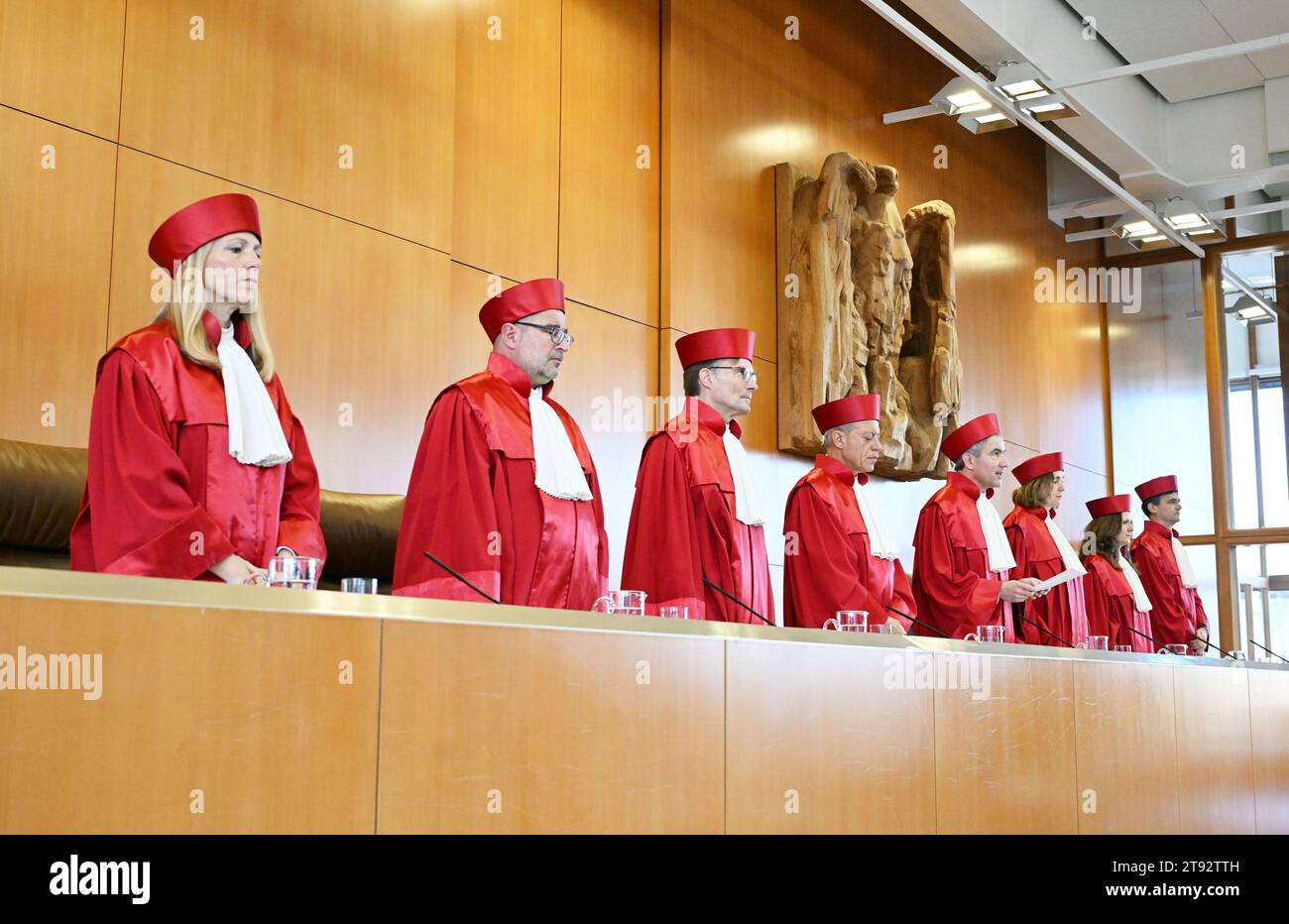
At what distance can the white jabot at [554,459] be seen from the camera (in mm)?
3797

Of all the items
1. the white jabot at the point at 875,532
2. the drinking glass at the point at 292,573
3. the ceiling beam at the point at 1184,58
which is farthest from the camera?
the ceiling beam at the point at 1184,58

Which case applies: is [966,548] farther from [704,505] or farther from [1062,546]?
[704,505]

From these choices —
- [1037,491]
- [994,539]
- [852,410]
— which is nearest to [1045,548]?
[1037,491]

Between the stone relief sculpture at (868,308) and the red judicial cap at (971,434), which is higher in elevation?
the stone relief sculpture at (868,308)

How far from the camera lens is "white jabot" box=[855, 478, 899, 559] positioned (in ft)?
17.6

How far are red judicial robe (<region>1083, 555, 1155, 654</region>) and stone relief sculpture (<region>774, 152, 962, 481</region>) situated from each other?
3.56ft

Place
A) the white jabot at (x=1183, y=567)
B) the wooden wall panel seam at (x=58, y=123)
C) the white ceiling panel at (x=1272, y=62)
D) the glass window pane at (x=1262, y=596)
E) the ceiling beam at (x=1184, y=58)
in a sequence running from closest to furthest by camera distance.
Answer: the wooden wall panel seam at (x=58, y=123) < the ceiling beam at (x=1184, y=58) < the white jabot at (x=1183, y=567) < the white ceiling panel at (x=1272, y=62) < the glass window pane at (x=1262, y=596)

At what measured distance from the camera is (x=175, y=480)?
9.48 feet

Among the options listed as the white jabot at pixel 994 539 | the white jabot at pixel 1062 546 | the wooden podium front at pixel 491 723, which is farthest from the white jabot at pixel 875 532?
the white jabot at pixel 1062 546

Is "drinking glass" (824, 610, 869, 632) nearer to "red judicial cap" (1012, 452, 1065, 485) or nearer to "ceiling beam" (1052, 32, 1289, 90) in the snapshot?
"red judicial cap" (1012, 452, 1065, 485)

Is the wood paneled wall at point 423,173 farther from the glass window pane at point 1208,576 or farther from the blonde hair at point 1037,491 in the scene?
the glass window pane at point 1208,576
